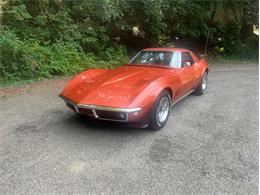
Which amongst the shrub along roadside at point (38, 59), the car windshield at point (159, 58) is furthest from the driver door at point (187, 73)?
the shrub along roadside at point (38, 59)

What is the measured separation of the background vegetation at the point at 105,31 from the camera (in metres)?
8.30

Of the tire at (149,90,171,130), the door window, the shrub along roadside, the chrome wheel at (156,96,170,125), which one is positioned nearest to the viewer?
the tire at (149,90,171,130)

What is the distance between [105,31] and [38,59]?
11.5ft

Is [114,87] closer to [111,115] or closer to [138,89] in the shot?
[138,89]

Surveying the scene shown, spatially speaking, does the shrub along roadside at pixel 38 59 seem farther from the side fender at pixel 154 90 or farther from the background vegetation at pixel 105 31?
the side fender at pixel 154 90

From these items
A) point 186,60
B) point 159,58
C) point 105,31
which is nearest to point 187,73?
point 186,60

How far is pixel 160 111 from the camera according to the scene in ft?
15.5

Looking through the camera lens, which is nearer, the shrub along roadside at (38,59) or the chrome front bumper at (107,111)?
the chrome front bumper at (107,111)

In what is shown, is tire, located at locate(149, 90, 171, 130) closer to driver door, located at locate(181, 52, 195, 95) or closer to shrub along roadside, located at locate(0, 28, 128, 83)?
driver door, located at locate(181, 52, 195, 95)

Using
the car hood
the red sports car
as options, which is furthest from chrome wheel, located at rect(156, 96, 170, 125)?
the car hood

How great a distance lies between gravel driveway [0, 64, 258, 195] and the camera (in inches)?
126

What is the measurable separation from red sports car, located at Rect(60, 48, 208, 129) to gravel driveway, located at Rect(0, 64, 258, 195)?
1.21 ft

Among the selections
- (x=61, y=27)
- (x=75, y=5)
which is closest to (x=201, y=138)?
(x=61, y=27)

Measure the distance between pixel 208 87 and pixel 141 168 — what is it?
491 centimetres
